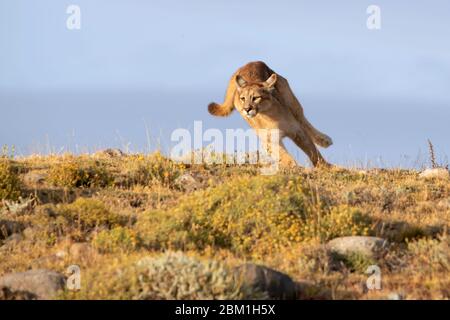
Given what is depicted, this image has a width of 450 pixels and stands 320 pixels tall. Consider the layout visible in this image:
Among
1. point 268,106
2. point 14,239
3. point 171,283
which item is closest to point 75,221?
point 14,239

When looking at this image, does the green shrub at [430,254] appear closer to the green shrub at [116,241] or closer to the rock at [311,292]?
the rock at [311,292]

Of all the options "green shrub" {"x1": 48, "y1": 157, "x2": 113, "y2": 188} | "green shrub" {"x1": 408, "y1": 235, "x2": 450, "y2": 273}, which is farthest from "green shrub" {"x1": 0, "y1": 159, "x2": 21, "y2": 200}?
"green shrub" {"x1": 408, "y1": 235, "x2": 450, "y2": 273}

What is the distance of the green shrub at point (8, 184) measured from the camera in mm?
13222

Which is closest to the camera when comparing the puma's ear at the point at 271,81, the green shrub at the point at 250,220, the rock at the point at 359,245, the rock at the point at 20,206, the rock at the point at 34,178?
the rock at the point at 359,245

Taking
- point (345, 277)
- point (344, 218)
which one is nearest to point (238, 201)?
point (344, 218)

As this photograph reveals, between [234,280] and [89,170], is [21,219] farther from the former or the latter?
[234,280]

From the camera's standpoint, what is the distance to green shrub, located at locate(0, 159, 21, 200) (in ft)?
43.4

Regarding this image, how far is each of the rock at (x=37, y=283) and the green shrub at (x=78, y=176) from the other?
5.01m

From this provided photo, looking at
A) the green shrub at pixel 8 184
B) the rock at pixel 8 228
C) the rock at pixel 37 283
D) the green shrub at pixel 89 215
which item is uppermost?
the green shrub at pixel 8 184

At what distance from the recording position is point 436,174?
1655 cm

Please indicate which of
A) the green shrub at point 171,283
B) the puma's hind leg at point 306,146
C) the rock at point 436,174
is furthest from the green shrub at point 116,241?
the rock at point 436,174

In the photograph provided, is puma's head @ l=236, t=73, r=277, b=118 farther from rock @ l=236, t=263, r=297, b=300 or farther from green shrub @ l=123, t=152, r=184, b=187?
rock @ l=236, t=263, r=297, b=300

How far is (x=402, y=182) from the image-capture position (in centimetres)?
1547

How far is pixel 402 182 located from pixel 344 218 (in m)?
4.67
